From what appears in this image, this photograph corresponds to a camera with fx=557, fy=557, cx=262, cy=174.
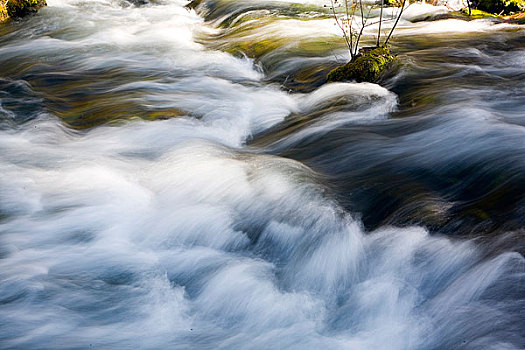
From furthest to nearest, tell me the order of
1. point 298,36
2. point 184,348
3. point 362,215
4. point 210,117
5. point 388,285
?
1. point 298,36
2. point 210,117
3. point 362,215
4. point 388,285
5. point 184,348

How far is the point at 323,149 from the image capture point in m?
5.59

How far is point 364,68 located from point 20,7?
9.11m

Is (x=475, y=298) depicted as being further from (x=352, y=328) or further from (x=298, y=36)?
(x=298, y=36)

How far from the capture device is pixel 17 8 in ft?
41.5

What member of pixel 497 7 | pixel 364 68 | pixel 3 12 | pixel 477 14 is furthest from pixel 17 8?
pixel 497 7

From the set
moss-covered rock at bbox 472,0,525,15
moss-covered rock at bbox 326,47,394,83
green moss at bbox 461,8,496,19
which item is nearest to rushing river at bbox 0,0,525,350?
moss-covered rock at bbox 326,47,394,83

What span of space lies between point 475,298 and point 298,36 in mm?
7165

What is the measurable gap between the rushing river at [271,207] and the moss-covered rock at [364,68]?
0.20 metres

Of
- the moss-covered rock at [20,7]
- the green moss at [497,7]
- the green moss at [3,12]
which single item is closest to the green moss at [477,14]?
the green moss at [497,7]

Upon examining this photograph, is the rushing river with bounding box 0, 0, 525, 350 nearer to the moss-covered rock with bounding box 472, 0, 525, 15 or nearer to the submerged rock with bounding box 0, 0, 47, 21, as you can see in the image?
the moss-covered rock with bounding box 472, 0, 525, 15

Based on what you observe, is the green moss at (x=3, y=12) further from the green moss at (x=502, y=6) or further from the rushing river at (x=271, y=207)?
the green moss at (x=502, y=6)

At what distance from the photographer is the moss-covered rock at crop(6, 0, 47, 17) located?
12617 mm

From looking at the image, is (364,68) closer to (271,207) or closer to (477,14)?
(271,207)

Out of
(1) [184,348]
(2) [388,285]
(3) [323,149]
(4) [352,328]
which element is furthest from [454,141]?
(1) [184,348]
